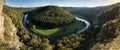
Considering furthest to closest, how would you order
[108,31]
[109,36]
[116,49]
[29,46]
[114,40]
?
[29,46]
[108,31]
[109,36]
[114,40]
[116,49]

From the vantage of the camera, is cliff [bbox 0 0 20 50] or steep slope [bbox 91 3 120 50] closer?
steep slope [bbox 91 3 120 50]

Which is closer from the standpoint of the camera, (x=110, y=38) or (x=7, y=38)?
(x=110, y=38)

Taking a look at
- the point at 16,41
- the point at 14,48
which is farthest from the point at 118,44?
the point at 16,41

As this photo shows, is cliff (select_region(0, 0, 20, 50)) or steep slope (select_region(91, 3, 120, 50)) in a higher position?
steep slope (select_region(91, 3, 120, 50))

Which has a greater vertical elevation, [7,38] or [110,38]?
[110,38]

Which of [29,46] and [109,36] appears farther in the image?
[29,46]

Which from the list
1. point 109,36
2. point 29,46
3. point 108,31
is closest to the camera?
point 109,36

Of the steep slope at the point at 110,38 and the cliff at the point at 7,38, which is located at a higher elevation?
the steep slope at the point at 110,38

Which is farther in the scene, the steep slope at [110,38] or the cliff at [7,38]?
the cliff at [7,38]

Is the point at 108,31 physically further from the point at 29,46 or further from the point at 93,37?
the point at 29,46

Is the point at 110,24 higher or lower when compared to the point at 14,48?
higher
